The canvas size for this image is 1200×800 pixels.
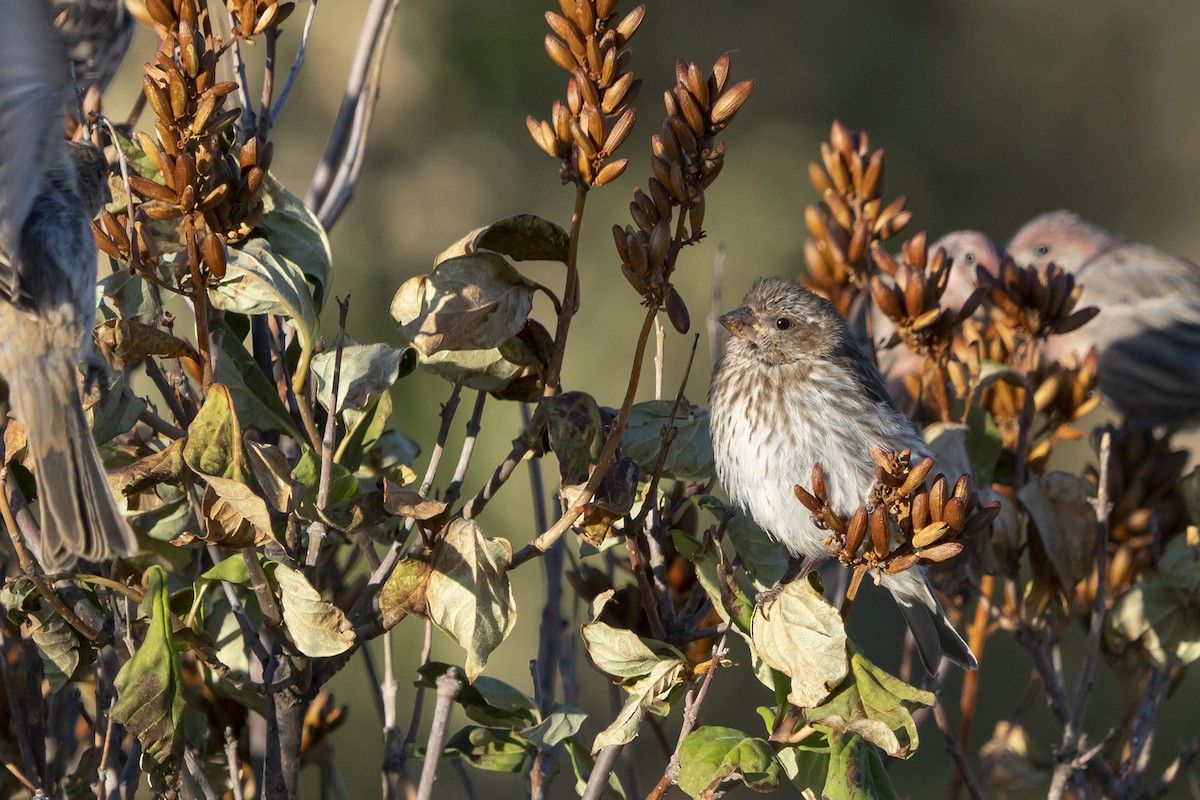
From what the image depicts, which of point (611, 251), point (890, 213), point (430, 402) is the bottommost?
point (430, 402)

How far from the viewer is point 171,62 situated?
176 centimetres

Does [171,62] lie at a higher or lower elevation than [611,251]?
higher

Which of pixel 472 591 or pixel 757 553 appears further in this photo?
pixel 757 553

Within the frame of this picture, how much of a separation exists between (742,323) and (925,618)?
30.0 inches

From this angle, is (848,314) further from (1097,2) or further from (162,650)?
(1097,2)

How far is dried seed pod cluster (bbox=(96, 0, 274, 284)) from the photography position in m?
1.72

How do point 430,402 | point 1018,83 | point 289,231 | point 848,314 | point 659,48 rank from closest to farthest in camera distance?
point 289,231, point 848,314, point 430,402, point 659,48, point 1018,83

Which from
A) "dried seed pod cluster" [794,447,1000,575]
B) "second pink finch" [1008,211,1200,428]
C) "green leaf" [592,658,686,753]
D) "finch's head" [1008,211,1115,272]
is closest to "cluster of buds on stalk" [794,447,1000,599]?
"dried seed pod cluster" [794,447,1000,575]

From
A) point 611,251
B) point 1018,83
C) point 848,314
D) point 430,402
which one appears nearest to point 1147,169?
point 1018,83

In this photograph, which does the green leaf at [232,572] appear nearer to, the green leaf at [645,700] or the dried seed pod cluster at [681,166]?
the green leaf at [645,700]

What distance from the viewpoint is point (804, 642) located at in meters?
1.85

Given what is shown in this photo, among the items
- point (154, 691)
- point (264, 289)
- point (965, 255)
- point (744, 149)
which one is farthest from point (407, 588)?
point (744, 149)

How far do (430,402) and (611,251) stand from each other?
102 cm

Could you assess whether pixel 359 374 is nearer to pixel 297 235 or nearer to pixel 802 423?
pixel 297 235
